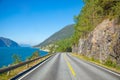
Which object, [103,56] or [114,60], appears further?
[103,56]

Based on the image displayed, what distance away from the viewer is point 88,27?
6906cm

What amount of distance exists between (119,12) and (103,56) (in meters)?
7.34

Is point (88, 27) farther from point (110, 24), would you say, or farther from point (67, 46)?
point (67, 46)

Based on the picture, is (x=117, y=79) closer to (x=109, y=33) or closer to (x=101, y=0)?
(x=109, y=33)

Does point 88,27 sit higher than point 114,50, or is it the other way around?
point 88,27

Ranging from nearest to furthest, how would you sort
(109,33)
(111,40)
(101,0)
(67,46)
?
(111,40) → (109,33) → (101,0) → (67,46)

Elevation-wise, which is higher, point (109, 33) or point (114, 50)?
point (109, 33)

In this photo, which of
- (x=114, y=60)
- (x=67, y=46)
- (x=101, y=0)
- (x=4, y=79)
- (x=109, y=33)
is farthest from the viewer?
(x=67, y=46)

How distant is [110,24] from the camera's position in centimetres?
3153

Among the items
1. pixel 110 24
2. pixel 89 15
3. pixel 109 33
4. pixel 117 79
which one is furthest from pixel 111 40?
pixel 89 15

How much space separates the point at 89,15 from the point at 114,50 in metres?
42.6

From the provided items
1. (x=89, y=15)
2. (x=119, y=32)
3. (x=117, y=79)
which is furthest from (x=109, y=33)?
(x=89, y=15)

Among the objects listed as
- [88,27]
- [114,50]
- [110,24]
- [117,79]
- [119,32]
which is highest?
[88,27]

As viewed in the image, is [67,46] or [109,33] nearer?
[109,33]
